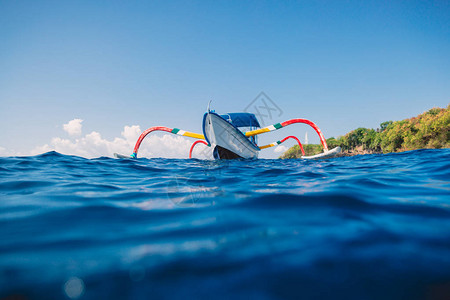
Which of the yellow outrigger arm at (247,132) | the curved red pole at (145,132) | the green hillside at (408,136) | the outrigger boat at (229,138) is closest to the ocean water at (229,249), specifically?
the outrigger boat at (229,138)

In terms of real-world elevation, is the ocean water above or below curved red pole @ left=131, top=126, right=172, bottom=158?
below

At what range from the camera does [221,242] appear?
4.40 feet

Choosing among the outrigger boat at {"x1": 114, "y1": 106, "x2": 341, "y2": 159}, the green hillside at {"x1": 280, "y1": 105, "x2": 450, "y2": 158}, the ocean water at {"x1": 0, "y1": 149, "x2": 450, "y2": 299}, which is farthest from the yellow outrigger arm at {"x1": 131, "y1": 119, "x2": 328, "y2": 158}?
the green hillside at {"x1": 280, "y1": 105, "x2": 450, "y2": 158}

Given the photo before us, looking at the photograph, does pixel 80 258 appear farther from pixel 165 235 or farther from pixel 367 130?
pixel 367 130

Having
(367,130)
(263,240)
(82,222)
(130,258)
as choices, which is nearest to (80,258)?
(130,258)

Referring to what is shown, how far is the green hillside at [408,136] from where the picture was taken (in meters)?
27.5

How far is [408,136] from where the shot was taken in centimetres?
3175

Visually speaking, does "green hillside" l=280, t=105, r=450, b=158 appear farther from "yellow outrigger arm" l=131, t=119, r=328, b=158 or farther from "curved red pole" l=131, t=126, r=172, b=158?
"curved red pole" l=131, t=126, r=172, b=158

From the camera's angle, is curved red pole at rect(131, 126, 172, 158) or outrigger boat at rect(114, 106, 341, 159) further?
curved red pole at rect(131, 126, 172, 158)

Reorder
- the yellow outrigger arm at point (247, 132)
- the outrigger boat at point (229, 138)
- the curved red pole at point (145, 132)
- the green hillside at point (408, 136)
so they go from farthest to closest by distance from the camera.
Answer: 1. the green hillside at point (408, 136)
2. the curved red pole at point (145, 132)
3. the yellow outrigger arm at point (247, 132)
4. the outrigger boat at point (229, 138)

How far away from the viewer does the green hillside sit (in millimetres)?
27530

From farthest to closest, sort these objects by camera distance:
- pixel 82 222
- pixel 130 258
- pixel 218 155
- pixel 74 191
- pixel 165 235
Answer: pixel 218 155 < pixel 74 191 < pixel 82 222 < pixel 165 235 < pixel 130 258

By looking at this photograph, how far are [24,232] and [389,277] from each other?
2346 mm

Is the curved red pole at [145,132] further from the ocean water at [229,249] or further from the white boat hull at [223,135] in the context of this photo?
the ocean water at [229,249]
